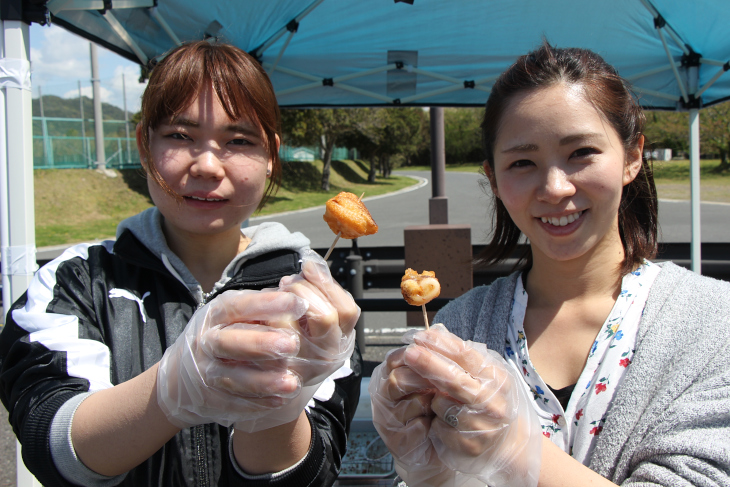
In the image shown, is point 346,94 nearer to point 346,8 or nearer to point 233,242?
point 346,8

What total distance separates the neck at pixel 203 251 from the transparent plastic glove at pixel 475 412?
80cm

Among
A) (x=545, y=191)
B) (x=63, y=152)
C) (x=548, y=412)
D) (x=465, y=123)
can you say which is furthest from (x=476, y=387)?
(x=465, y=123)

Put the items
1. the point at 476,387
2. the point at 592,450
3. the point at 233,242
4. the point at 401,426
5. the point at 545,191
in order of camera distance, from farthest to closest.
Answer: the point at 233,242 → the point at 545,191 → the point at 592,450 → the point at 401,426 → the point at 476,387

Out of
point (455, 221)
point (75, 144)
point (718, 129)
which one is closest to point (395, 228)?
point (455, 221)

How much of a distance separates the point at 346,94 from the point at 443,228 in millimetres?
2036

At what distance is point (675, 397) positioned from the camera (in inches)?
54.3

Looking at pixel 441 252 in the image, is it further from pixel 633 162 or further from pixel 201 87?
pixel 201 87

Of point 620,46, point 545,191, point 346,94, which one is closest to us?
point 545,191

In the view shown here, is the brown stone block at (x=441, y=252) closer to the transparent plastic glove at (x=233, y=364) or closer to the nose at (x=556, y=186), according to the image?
the nose at (x=556, y=186)

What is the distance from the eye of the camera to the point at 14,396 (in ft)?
4.48

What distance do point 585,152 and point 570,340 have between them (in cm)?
61

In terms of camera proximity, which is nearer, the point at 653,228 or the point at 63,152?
the point at 653,228

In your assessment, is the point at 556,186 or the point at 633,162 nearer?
the point at 556,186

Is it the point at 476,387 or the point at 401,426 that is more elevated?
the point at 476,387
